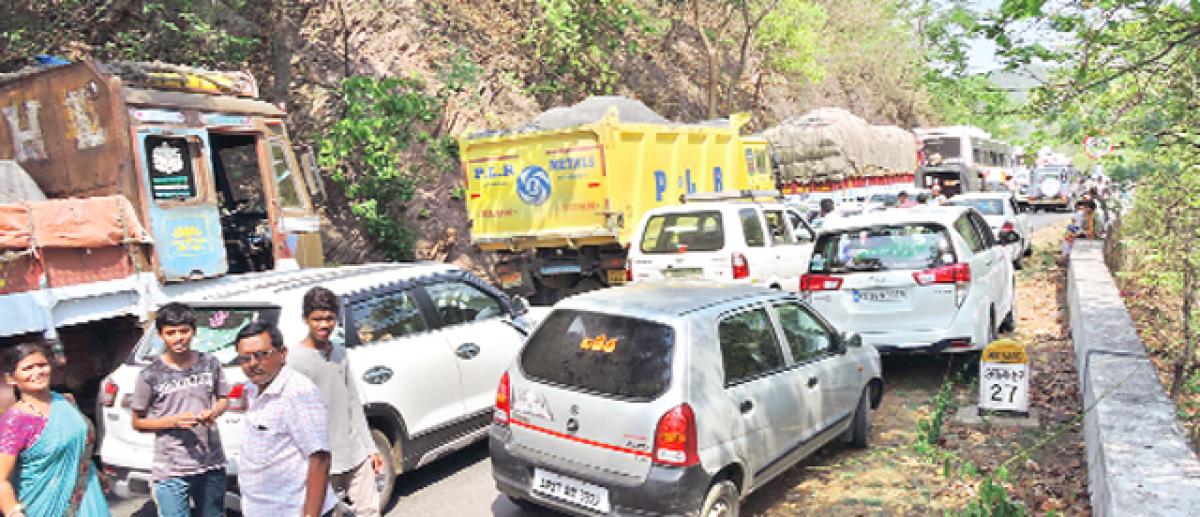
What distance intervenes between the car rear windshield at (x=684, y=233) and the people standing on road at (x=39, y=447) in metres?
6.57

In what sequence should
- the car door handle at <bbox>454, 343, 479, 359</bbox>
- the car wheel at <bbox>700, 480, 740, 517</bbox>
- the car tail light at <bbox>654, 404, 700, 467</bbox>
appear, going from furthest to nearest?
the car door handle at <bbox>454, 343, 479, 359</bbox> → the car wheel at <bbox>700, 480, 740, 517</bbox> → the car tail light at <bbox>654, 404, 700, 467</bbox>

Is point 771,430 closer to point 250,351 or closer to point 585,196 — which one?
point 250,351

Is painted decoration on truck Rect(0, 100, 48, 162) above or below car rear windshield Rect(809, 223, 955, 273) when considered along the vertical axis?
above

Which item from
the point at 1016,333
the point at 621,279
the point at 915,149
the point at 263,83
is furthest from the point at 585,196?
the point at 915,149

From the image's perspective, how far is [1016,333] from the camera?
29.7 feet

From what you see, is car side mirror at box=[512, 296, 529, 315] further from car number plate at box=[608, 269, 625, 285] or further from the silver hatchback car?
car number plate at box=[608, 269, 625, 285]

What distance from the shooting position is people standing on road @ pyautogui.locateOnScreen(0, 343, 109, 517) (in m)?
2.85

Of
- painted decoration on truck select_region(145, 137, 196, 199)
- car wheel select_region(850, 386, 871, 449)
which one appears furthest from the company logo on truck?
car wheel select_region(850, 386, 871, 449)

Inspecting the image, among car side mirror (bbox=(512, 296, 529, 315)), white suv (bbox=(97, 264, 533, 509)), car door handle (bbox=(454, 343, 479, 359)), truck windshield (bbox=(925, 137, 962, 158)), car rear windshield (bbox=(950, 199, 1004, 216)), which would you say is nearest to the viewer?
white suv (bbox=(97, 264, 533, 509))

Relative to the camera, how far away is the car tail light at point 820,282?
719 centimetres

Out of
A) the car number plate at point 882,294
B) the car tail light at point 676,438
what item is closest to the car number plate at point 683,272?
the car number plate at point 882,294

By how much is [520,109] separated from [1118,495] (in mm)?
16435

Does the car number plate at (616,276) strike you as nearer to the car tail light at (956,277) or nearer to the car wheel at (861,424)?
the car tail light at (956,277)

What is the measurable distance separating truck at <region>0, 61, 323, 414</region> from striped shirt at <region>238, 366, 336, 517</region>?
3.42 metres
